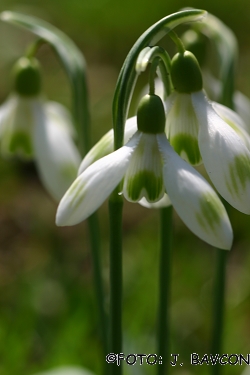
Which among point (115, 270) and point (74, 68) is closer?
point (115, 270)

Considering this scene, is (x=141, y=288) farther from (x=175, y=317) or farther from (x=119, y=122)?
(x=119, y=122)

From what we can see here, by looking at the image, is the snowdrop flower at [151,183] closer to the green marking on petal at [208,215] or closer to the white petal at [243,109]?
the green marking on petal at [208,215]

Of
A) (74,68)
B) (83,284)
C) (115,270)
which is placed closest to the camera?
(115,270)

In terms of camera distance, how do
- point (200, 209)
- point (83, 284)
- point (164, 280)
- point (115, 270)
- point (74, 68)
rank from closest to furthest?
point (200, 209) → point (115, 270) → point (164, 280) → point (74, 68) → point (83, 284)

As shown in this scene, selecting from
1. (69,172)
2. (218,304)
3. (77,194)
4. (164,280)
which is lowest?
(218,304)

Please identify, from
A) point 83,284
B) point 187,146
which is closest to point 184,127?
point 187,146

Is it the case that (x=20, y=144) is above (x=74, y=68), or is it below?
below

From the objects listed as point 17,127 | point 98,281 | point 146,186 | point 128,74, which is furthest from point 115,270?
point 17,127

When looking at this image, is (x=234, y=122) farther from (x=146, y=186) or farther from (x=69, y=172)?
(x=69, y=172)
